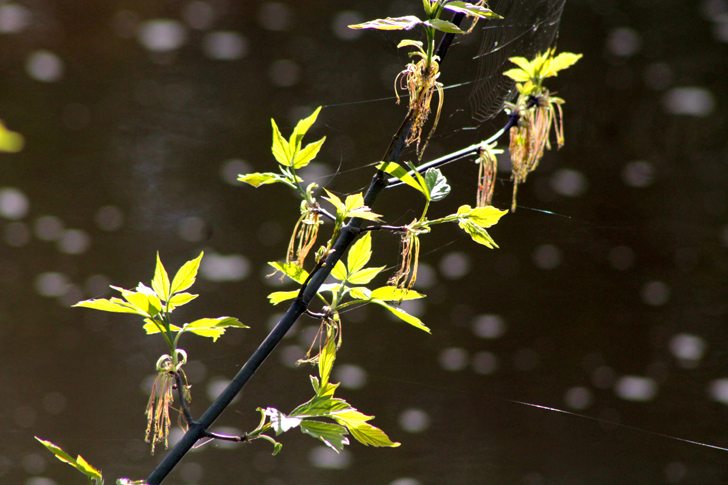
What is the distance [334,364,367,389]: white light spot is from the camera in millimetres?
578

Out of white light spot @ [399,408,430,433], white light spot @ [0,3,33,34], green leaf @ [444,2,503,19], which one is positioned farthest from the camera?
white light spot @ [399,408,430,433]

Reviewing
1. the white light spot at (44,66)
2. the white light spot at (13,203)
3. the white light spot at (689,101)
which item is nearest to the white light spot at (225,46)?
the white light spot at (44,66)

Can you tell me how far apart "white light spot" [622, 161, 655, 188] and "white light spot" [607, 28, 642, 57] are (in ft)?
0.39

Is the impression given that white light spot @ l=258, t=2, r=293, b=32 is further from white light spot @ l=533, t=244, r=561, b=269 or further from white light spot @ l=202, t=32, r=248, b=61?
white light spot @ l=533, t=244, r=561, b=269

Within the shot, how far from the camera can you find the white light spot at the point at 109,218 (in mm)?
545

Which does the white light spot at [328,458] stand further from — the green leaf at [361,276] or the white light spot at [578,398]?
the green leaf at [361,276]

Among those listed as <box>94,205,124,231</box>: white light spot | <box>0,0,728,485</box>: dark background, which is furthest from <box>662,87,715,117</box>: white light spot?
<box>94,205,124,231</box>: white light spot

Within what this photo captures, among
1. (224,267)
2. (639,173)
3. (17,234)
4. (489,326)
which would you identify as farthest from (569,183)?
(17,234)

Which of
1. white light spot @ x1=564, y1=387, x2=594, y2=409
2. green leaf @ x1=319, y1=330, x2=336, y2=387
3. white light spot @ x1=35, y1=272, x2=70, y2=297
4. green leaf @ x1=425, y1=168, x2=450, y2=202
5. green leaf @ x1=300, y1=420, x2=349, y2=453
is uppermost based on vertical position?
green leaf @ x1=425, y1=168, x2=450, y2=202

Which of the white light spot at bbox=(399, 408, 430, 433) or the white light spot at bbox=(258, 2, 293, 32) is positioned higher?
the white light spot at bbox=(258, 2, 293, 32)

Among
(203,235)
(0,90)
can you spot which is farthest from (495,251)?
(0,90)

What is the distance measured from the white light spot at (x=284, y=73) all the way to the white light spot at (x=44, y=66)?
222 mm

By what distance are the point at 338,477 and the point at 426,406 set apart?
0.14m

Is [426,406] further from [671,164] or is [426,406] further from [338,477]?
[671,164]
